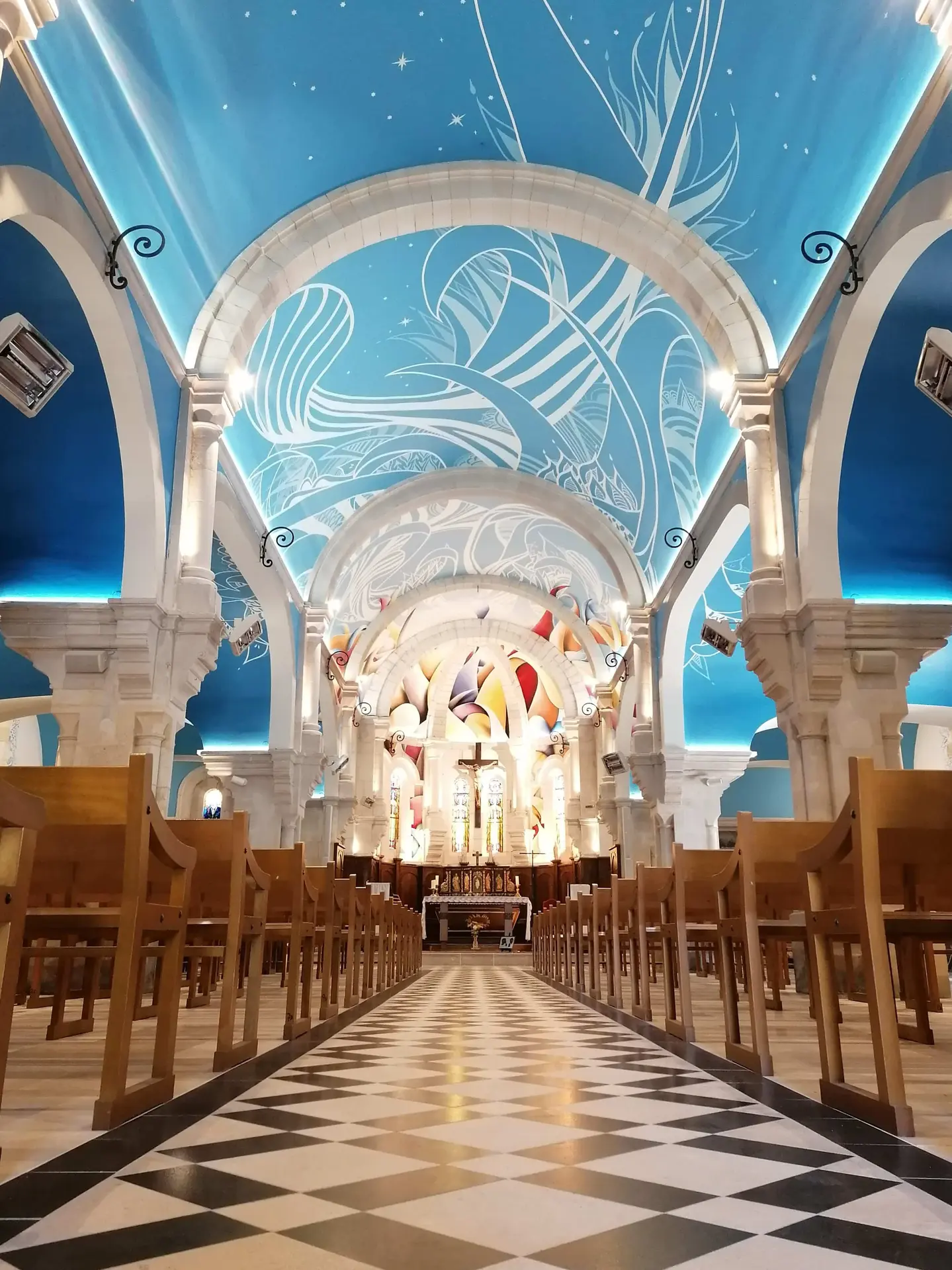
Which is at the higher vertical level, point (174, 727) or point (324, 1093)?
point (174, 727)

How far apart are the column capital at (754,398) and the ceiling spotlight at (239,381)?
14.1ft

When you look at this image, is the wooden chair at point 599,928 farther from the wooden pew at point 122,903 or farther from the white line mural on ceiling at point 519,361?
the white line mural on ceiling at point 519,361

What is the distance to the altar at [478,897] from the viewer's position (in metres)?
21.8

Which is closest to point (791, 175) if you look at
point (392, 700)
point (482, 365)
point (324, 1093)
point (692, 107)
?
point (692, 107)

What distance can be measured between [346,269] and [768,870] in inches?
284

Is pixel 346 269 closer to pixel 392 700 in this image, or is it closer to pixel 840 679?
pixel 840 679

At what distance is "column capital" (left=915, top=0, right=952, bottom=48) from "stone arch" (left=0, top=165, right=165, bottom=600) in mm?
4822

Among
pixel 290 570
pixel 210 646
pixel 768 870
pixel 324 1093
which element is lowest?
pixel 324 1093

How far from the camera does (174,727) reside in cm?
781

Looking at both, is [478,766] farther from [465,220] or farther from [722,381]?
[465,220]

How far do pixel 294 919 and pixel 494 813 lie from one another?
2037 centimetres

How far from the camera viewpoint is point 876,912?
8.87 feet

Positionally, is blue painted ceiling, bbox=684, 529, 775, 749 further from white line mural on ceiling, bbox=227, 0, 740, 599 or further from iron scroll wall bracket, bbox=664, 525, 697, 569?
white line mural on ceiling, bbox=227, 0, 740, 599

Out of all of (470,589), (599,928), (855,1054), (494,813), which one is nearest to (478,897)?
(494,813)
